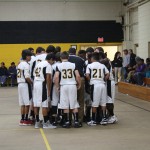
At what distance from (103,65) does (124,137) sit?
2214 millimetres

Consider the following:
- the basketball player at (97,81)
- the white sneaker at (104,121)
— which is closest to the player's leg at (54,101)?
the basketball player at (97,81)

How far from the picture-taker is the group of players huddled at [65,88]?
10.1 metres

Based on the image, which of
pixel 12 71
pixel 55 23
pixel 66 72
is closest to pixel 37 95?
pixel 66 72

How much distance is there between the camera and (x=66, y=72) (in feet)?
33.1

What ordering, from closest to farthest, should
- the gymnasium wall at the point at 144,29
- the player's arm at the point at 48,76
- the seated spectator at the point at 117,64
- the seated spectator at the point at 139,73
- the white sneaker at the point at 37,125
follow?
the player's arm at the point at 48,76, the white sneaker at the point at 37,125, the seated spectator at the point at 139,73, the gymnasium wall at the point at 144,29, the seated spectator at the point at 117,64

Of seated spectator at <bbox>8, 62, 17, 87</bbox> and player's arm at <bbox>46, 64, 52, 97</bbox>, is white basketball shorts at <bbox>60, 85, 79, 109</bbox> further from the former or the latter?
seated spectator at <bbox>8, 62, 17, 87</bbox>

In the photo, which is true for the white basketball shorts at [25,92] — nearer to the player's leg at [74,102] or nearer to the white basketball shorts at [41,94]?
the white basketball shorts at [41,94]

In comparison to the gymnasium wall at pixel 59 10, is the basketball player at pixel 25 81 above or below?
below

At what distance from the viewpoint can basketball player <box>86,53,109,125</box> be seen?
34.3 ft

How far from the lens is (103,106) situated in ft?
34.6

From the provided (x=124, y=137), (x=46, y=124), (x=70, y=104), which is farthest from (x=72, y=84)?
(x=124, y=137)

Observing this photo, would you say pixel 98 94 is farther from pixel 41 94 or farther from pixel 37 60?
pixel 37 60

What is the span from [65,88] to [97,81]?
88 cm

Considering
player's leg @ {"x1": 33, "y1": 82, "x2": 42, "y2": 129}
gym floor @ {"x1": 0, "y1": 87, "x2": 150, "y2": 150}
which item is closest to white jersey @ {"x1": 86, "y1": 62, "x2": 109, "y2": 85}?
gym floor @ {"x1": 0, "y1": 87, "x2": 150, "y2": 150}
